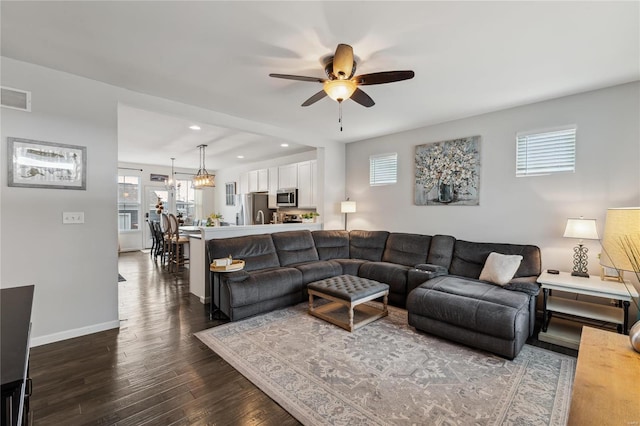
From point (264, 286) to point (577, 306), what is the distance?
344cm

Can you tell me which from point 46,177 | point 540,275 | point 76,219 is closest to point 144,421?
point 76,219

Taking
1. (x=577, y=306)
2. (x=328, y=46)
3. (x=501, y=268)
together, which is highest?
(x=328, y=46)

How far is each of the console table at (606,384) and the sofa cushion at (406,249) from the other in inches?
104

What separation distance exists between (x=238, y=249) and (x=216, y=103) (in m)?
1.97

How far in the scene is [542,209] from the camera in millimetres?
3502

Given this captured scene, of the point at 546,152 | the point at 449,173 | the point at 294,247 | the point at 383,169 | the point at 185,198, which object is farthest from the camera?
the point at 185,198

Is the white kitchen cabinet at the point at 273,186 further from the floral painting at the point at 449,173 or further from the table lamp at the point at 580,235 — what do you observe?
the table lamp at the point at 580,235

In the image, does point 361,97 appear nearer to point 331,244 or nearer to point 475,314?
point 475,314

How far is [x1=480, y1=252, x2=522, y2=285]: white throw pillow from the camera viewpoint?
320 centimetres

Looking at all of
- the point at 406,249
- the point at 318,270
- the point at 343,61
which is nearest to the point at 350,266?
the point at 318,270

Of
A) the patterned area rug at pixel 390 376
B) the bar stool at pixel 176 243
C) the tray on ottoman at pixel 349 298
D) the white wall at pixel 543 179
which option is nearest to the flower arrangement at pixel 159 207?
the bar stool at pixel 176 243

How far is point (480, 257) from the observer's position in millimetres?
3707

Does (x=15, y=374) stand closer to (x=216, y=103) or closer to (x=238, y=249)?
(x=238, y=249)

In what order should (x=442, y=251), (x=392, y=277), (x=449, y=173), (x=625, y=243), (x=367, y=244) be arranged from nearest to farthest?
1. (x=625, y=243)
2. (x=392, y=277)
3. (x=442, y=251)
4. (x=449, y=173)
5. (x=367, y=244)
